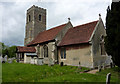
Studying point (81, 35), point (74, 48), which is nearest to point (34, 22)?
point (81, 35)

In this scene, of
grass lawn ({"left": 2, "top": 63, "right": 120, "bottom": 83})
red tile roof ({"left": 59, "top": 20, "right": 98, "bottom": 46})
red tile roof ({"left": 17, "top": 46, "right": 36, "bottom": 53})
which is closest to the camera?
grass lawn ({"left": 2, "top": 63, "right": 120, "bottom": 83})

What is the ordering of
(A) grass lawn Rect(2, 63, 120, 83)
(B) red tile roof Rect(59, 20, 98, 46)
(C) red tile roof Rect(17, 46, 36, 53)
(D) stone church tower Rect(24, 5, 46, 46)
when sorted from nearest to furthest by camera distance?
(A) grass lawn Rect(2, 63, 120, 83) < (B) red tile roof Rect(59, 20, 98, 46) < (C) red tile roof Rect(17, 46, 36, 53) < (D) stone church tower Rect(24, 5, 46, 46)

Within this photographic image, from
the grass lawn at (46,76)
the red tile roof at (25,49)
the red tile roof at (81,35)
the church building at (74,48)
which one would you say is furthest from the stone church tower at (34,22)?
the grass lawn at (46,76)

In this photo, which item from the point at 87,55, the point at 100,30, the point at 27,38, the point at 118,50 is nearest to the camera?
the point at 118,50

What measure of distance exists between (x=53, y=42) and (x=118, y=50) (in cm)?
1286

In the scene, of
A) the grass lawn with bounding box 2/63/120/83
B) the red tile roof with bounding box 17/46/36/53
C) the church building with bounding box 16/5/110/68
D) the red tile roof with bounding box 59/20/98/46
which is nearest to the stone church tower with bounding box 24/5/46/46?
the church building with bounding box 16/5/110/68

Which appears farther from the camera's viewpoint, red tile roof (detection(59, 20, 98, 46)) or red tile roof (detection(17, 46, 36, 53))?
red tile roof (detection(17, 46, 36, 53))

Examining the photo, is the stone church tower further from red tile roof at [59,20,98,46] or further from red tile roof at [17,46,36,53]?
red tile roof at [59,20,98,46]

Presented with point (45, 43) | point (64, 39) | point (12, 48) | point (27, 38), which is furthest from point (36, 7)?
point (12, 48)

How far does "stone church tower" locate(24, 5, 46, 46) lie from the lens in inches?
1229

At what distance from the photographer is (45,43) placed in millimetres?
22828

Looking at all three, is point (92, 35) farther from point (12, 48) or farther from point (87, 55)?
point (12, 48)

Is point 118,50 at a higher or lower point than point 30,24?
lower

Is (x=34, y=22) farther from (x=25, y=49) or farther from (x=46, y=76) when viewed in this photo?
(x=46, y=76)
